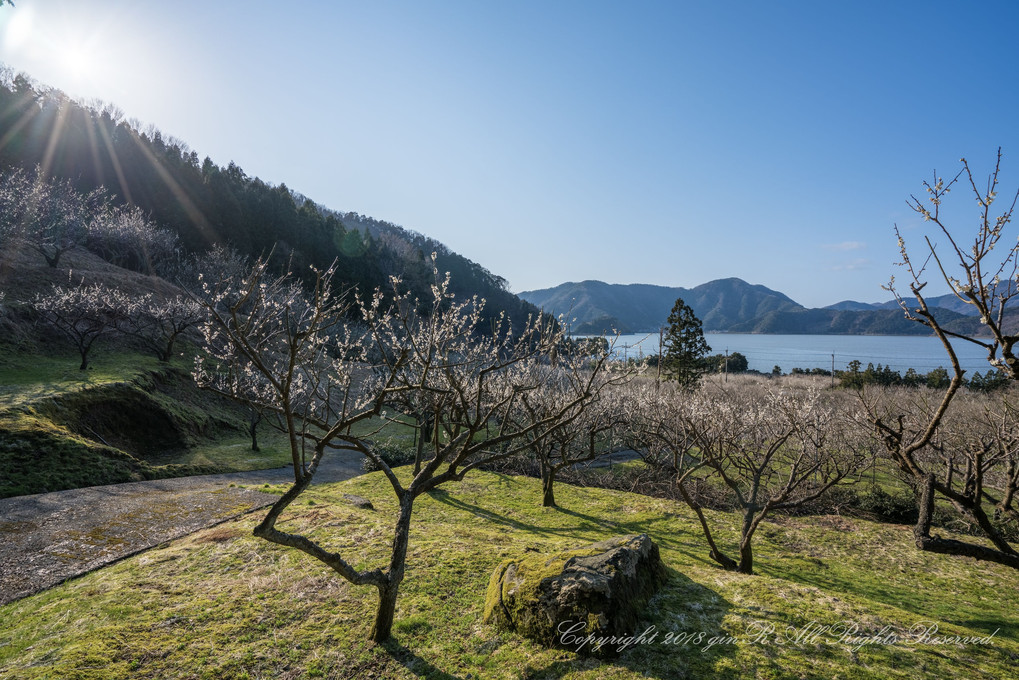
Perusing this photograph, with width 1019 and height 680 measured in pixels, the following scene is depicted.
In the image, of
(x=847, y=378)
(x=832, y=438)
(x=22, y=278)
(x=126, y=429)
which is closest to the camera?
(x=832, y=438)

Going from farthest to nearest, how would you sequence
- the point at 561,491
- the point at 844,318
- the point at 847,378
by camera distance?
the point at 844,318
the point at 847,378
the point at 561,491

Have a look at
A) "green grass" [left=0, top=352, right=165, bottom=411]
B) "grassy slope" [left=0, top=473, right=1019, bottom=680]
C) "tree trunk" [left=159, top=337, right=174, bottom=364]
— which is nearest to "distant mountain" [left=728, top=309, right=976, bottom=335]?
"grassy slope" [left=0, top=473, right=1019, bottom=680]

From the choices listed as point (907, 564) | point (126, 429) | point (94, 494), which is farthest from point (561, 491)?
point (126, 429)

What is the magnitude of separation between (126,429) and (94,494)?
11547 mm

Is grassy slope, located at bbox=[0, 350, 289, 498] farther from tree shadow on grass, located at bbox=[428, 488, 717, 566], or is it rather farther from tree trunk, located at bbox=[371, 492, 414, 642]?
tree trunk, located at bbox=[371, 492, 414, 642]

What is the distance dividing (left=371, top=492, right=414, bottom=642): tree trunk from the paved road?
6618 millimetres

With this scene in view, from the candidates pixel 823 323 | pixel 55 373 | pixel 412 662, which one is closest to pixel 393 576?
pixel 412 662

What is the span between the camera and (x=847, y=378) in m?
51.5

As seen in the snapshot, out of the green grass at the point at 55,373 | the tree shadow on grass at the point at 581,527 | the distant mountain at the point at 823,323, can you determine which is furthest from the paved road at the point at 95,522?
the distant mountain at the point at 823,323

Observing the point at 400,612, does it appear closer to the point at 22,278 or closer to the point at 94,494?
the point at 94,494

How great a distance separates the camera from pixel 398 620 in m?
6.71

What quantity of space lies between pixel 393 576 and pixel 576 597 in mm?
2469

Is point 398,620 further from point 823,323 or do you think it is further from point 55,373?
point 823,323

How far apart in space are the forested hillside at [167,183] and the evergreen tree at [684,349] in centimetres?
3613
